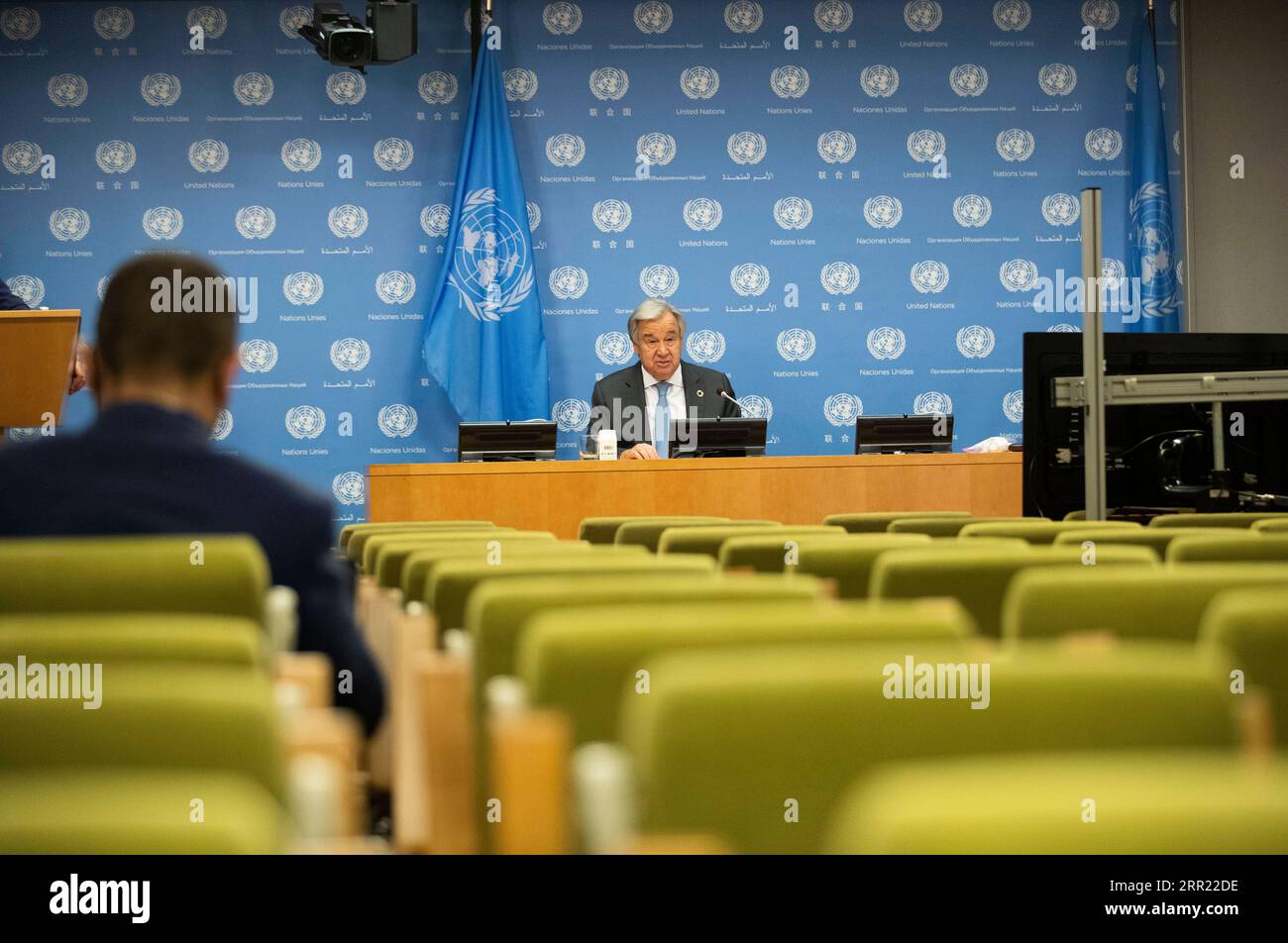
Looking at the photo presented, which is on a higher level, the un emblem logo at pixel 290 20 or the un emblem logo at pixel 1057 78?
the un emblem logo at pixel 290 20

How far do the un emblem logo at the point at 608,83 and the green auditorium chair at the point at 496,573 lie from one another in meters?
6.67

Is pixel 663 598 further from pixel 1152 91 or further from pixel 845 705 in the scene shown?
pixel 1152 91

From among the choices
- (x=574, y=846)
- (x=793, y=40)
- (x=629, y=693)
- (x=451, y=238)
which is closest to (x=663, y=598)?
(x=629, y=693)

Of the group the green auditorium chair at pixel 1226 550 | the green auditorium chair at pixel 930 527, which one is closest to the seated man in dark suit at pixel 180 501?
the green auditorium chair at pixel 1226 550

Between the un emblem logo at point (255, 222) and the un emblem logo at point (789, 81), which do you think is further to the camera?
the un emblem logo at point (789, 81)

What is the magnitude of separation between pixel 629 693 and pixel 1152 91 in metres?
8.07

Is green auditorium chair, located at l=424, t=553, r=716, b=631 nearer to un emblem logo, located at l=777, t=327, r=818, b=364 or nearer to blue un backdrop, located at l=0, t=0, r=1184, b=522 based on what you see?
blue un backdrop, located at l=0, t=0, r=1184, b=522

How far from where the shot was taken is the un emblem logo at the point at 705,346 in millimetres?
8094

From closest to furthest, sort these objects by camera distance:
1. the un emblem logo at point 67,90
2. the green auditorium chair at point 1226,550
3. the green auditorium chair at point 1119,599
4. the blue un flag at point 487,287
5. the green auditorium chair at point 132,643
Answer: the green auditorium chair at point 132,643 → the green auditorium chair at point 1119,599 → the green auditorium chair at point 1226,550 → the blue un flag at point 487,287 → the un emblem logo at point 67,90

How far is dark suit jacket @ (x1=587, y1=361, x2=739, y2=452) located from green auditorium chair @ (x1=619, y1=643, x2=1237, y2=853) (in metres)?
5.72

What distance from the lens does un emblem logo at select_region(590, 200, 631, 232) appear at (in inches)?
318

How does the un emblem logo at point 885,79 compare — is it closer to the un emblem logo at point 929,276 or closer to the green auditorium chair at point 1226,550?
the un emblem logo at point 929,276

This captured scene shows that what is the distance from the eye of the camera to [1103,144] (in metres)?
8.27

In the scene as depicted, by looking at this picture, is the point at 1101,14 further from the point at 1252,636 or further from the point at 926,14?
the point at 1252,636
